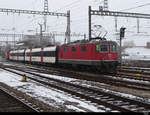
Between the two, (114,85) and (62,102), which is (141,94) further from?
(62,102)

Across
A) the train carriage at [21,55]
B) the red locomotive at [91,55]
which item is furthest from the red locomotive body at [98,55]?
the train carriage at [21,55]

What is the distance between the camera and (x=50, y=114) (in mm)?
7109

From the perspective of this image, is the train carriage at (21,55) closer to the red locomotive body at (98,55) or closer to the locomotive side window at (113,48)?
the red locomotive body at (98,55)

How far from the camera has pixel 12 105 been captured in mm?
8922

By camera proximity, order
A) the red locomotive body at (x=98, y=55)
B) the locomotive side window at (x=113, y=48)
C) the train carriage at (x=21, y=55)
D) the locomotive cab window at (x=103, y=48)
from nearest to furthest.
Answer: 1. the red locomotive body at (x=98, y=55)
2. the locomotive cab window at (x=103, y=48)
3. the locomotive side window at (x=113, y=48)
4. the train carriage at (x=21, y=55)

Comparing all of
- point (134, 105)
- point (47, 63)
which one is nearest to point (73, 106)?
point (134, 105)

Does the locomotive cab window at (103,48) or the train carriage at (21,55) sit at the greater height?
the locomotive cab window at (103,48)

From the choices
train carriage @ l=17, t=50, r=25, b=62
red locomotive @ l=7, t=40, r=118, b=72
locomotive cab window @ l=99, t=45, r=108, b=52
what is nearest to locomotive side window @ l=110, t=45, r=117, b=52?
red locomotive @ l=7, t=40, r=118, b=72

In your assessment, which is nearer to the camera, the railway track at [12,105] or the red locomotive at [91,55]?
the railway track at [12,105]

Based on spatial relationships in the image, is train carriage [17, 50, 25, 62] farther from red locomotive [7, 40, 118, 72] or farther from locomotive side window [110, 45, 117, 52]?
locomotive side window [110, 45, 117, 52]

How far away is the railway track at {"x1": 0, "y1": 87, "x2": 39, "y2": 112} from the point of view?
26.8 ft

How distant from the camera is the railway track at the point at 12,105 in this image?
8.16 meters

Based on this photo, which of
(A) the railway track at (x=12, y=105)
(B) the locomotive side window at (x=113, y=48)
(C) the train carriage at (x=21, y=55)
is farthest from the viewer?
(C) the train carriage at (x=21, y=55)

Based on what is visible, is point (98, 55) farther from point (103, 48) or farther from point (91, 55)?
point (103, 48)
